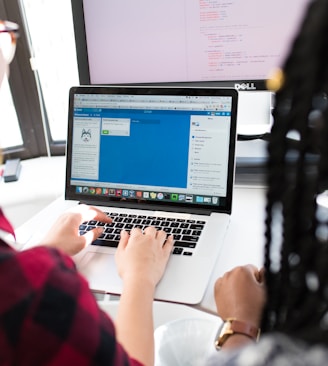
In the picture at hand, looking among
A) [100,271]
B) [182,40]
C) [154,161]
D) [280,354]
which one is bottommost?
[100,271]

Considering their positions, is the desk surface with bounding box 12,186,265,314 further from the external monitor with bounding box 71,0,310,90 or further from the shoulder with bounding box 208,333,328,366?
the shoulder with bounding box 208,333,328,366

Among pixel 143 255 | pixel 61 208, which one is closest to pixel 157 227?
pixel 143 255

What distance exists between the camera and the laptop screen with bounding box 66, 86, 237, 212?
86 centimetres

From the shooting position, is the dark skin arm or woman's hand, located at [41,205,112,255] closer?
the dark skin arm

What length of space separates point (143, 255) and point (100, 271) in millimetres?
82

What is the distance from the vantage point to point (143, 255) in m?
0.72

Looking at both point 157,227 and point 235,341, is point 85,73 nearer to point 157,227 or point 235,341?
point 157,227

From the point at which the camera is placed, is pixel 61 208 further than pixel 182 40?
No

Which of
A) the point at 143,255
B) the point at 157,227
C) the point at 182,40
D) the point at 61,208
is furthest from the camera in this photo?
the point at 182,40

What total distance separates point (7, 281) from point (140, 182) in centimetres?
60

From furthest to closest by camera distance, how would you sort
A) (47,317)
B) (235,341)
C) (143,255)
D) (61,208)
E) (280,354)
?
(61,208)
(143,255)
(235,341)
(47,317)
(280,354)

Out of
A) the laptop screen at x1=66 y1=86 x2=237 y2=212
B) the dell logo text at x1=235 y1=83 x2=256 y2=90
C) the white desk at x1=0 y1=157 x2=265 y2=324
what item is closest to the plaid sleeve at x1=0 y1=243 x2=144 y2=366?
the white desk at x1=0 y1=157 x2=265 y2=324

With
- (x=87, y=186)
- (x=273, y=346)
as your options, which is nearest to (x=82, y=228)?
(x=87, y=186)

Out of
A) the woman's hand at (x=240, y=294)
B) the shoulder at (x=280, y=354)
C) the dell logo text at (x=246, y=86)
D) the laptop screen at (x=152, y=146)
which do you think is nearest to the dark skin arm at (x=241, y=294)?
the woman's hand at (x=240, y=294)
